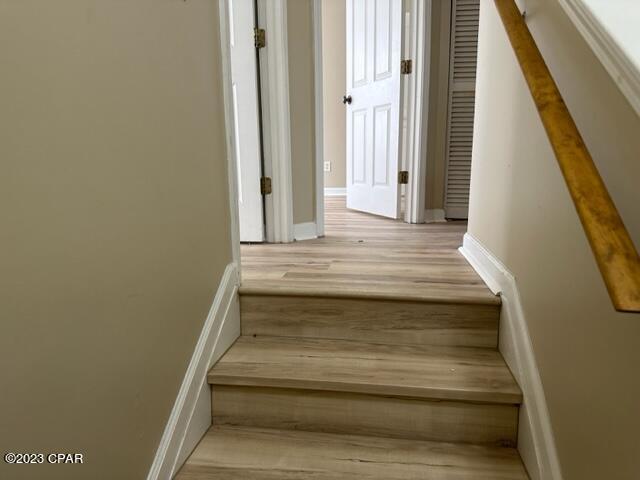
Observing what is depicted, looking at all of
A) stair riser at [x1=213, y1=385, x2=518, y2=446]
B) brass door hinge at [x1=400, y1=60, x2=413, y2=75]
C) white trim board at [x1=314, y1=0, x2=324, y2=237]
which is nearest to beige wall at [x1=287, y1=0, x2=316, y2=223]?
white trim board at [x1=314, y1=0, x2=324, y2=237]

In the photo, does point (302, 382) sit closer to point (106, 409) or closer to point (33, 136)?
point (106, 409)

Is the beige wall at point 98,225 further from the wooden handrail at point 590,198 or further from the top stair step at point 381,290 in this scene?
the wooden handrail at point 590,198

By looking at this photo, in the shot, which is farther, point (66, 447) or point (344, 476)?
point (344, 476)

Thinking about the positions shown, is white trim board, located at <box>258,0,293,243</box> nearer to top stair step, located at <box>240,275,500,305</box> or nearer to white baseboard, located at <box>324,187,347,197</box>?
top stair step, located at <box>240,275,500,305</box>

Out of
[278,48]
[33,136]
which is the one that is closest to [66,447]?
[33,136]

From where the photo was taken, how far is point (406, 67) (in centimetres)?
270

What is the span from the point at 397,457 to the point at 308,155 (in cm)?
165

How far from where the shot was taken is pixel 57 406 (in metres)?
0.69

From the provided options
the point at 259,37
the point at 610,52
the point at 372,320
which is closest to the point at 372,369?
the point at 372,320

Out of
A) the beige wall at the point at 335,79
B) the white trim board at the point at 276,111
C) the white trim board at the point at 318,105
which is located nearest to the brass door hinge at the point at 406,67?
the white trim board at the point at 318,105

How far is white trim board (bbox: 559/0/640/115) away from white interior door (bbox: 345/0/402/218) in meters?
2.13

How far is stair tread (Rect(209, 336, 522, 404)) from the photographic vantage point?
3.65 ft

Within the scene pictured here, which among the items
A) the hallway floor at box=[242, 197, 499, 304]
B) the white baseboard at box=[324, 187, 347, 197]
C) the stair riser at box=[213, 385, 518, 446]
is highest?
the white baseboard at box=[324, 187, 347, 197]

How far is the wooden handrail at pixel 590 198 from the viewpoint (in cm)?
48
